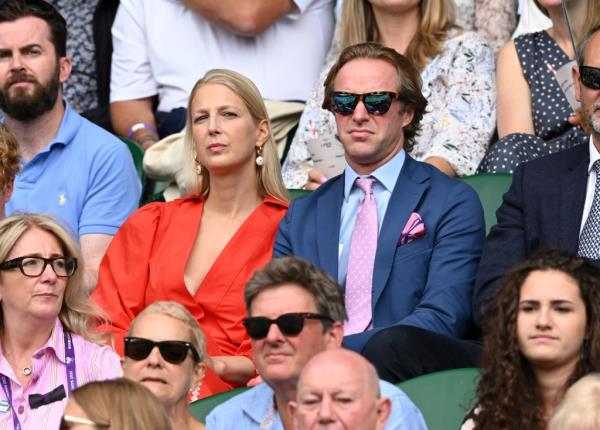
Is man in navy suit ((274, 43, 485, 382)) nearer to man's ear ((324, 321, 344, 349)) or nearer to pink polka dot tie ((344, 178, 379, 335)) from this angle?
pink polka dot tie ((344, 178, 379, 335))

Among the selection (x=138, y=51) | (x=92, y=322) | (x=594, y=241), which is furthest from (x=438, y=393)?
(x=138, y=51)

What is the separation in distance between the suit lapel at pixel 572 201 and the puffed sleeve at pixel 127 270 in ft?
5.12

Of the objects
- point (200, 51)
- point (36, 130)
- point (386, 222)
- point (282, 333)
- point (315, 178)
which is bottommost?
point (282, 333)

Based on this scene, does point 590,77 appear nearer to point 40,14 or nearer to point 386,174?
point 386,174

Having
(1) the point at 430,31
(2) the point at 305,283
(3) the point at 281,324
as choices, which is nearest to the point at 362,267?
(2) the point at 305,283

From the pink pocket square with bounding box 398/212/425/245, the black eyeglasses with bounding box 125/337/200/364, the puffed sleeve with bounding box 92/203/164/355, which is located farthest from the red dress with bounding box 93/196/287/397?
the black eyeglasses with bounding box 125/337/200/364

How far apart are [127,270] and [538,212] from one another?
156 cm

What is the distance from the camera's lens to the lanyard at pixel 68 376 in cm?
513

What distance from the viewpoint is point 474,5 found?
725 cm

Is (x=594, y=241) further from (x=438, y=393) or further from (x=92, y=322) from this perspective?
(x=92, y=322)

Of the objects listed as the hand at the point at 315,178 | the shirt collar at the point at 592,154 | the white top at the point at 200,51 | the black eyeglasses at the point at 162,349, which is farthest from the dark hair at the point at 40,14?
the shirt collar at the point at 592,154

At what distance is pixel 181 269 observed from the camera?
19.4 ft

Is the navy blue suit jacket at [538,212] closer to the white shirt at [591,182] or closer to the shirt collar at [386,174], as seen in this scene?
the white shirt at [591,182]

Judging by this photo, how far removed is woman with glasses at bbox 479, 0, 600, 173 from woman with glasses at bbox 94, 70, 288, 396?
960mm
